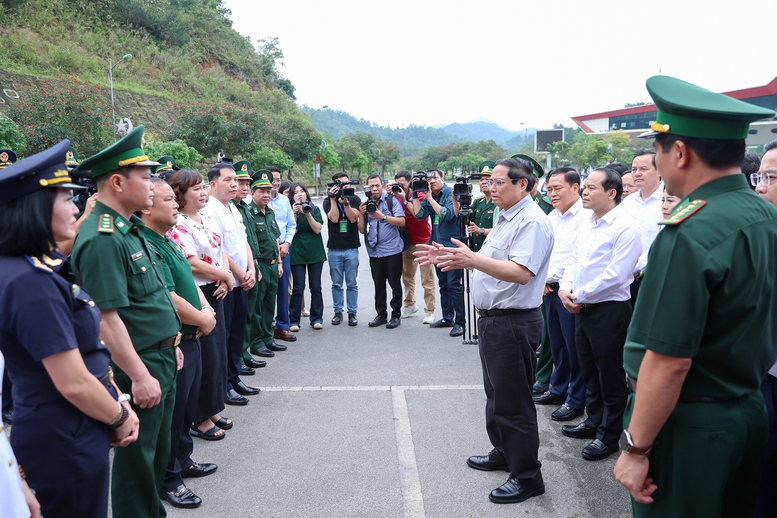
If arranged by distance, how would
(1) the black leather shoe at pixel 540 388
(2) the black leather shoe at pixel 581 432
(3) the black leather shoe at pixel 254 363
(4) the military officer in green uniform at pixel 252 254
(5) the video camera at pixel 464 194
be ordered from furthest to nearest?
(3) the black leather shoe at pixel 254 363
(4) the military officer in green uniform at pixel 252 254
(5) the video camera at pixel 464 194
(1) the black leather shoe at pixel 540 388
(2) the black leather shoe at pixel 581 432

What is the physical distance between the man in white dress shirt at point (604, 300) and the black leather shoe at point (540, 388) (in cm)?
87

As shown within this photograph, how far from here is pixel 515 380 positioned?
307cm

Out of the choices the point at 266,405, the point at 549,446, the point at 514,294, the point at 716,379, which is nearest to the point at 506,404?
the point at 514,294

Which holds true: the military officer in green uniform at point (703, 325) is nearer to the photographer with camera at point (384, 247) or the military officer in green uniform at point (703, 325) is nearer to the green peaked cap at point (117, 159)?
the green peaked cap at point (117, 159)

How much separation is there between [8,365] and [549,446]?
10.5ft

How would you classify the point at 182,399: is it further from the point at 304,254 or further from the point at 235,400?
the point at 304,254

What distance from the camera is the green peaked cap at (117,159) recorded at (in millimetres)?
2375

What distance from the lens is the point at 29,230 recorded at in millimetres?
1704

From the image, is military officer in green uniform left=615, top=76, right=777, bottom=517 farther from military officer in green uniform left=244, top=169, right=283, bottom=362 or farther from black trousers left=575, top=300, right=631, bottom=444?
military officer in green uniform left=244, top=169, right=283, bottom=362

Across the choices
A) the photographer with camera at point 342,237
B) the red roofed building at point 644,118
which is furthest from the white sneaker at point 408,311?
the red roofed building at point 644,118

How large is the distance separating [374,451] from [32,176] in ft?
8.71

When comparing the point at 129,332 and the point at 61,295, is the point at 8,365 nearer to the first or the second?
the point at 61,295

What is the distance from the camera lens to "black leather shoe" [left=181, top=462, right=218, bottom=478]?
3338 mm

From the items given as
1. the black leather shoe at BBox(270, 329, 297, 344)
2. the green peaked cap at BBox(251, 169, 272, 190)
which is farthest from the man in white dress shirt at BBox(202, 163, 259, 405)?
the black leather shoe at BBox(270, 329, 297, 344)
